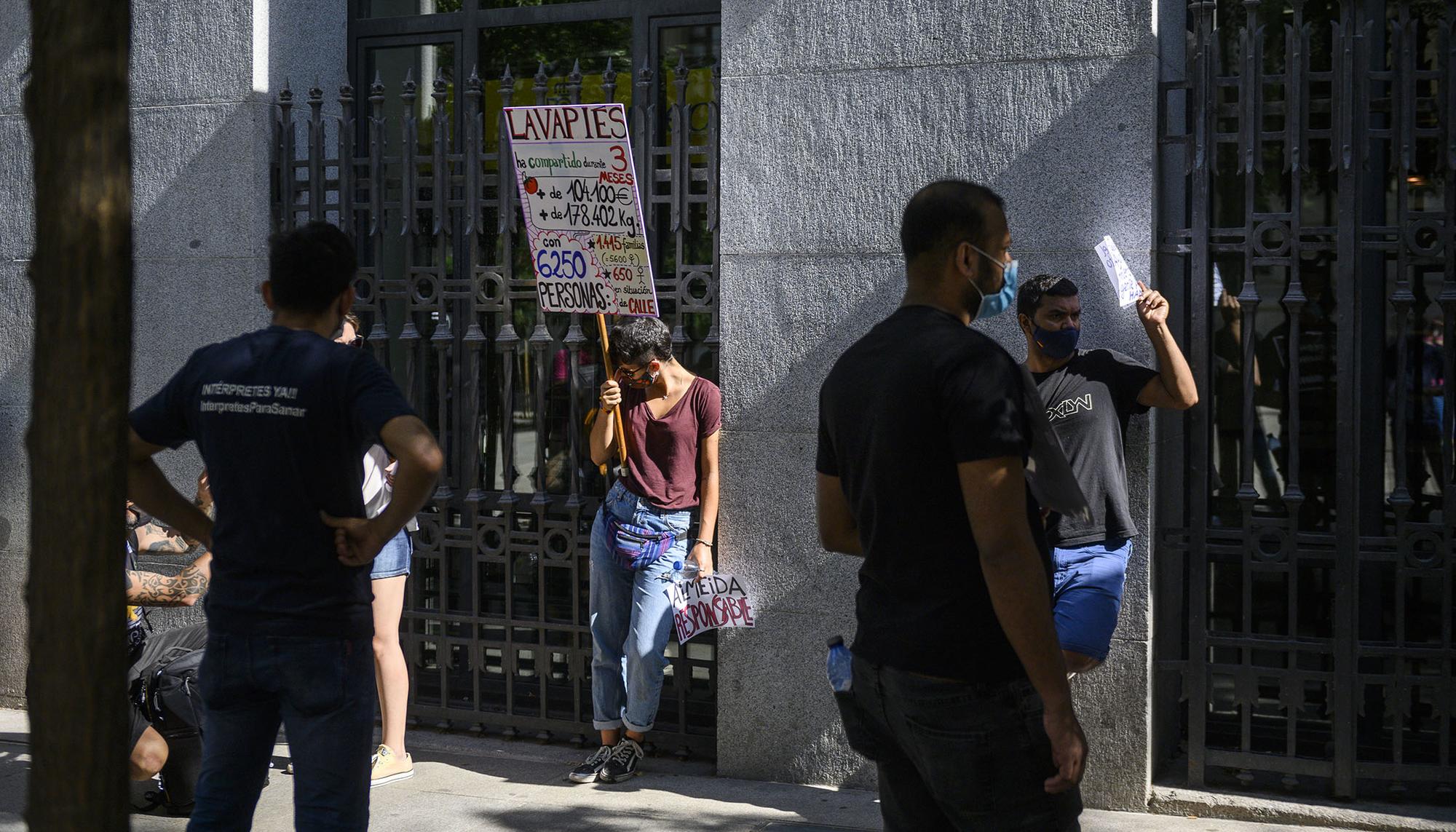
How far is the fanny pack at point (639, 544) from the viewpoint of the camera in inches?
233

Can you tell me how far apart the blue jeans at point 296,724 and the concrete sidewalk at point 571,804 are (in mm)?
2086

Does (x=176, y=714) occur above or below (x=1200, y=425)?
below

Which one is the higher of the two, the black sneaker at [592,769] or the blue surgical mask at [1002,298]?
the blue surgical mask at [1002,298]

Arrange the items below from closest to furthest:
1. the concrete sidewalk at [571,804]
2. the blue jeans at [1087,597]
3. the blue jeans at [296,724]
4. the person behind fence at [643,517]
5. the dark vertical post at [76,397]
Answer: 1. the dark vertical post at [76,397]
2. the blue jeans at [296,724]
3. the blue jeans at [1087,597]
4. the concrete sidewalk at [571,804]
5. the person behind fence at [643,517]

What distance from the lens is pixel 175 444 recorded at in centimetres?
371

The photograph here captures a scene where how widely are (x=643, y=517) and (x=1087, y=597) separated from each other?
187 cm

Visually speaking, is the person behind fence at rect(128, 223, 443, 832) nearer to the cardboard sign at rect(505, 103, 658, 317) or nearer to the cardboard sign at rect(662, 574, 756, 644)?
the cardboard sign at rect(505, 103, 658, 317)

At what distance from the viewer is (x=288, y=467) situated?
3.43 m

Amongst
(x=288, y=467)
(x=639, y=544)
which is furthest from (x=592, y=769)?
(x=288, y=467)

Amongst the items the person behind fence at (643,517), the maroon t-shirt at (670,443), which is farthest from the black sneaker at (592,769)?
the maroon t-shirt at (670,443)

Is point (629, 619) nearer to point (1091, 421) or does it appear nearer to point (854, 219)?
point (854, 219)

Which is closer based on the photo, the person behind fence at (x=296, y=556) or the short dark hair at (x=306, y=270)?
the person behind fence at (x=296, y=556)

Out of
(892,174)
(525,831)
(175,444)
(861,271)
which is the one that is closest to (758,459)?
(861,271)

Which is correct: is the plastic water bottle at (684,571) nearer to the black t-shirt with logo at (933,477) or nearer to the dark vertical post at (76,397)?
the black t-shirt with logo at (933,477)
